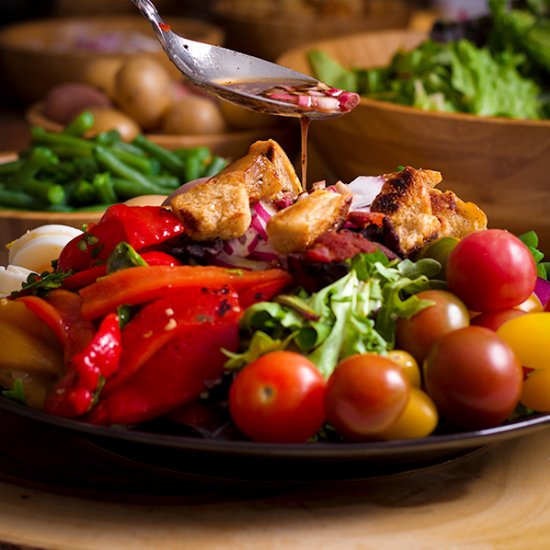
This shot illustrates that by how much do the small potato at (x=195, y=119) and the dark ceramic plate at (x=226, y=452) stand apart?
7.24 feet

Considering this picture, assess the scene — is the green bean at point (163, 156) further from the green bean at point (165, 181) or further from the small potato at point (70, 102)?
the small potato at point (70, 102)

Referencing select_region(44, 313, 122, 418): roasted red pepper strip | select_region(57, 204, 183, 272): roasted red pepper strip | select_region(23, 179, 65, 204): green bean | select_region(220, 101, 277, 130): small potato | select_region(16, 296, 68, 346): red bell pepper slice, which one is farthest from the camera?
select_region(220, 101, 277, 130): small potato

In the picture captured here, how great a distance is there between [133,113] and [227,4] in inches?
96.4

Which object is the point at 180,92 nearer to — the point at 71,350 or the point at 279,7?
the point at 279,7

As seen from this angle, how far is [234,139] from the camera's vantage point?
12.6ft

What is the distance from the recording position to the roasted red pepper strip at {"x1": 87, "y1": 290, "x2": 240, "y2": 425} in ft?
5.08

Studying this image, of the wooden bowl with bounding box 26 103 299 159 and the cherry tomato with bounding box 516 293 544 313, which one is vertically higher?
the cherry tomato with bounding box 516 293 544 313

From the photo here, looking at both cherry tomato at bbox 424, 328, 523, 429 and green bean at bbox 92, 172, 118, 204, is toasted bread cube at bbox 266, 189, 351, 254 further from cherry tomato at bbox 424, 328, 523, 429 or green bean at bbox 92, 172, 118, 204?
green bean at bbox 92, 172, 118, 204

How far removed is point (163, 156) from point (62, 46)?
97.5 inches

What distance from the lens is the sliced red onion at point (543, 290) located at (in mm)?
1876

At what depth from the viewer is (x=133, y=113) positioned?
414 cm

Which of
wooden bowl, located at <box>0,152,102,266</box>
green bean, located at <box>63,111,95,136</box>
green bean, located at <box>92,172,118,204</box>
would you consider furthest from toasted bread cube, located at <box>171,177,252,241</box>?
green bean, located at <box>63,111,95,136</box>

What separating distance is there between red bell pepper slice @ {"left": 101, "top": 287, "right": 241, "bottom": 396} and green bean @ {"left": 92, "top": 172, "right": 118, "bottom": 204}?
1.63 metres

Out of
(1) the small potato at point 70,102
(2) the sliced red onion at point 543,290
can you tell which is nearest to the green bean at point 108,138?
(1) the small potato at point 70,102
